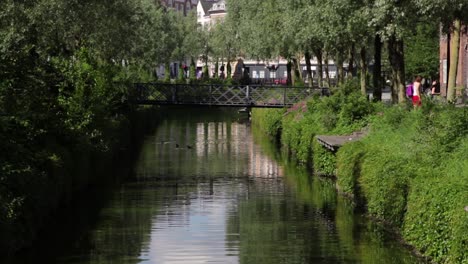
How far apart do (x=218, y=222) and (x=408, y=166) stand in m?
6.57

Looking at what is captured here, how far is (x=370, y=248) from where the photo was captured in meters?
24.9

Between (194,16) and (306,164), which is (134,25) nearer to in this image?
(306,164)

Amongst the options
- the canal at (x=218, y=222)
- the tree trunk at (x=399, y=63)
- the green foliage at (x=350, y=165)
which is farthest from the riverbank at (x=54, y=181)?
the tree trunk at (x=399, y=63)

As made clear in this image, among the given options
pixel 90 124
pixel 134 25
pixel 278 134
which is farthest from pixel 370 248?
pixel 134 25

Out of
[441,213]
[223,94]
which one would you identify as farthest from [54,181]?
[223,94]

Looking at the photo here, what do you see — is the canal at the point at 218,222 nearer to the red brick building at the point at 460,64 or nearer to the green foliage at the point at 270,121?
the green foliage at the point at 270,121

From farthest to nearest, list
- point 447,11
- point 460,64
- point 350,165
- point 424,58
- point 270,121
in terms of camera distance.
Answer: point 424,58 < point 460,64 < point 270,121 < point 447,11 < point 350,165

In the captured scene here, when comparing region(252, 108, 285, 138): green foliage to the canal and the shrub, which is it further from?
the shrub

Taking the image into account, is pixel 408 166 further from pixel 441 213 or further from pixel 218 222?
pixel 218 222

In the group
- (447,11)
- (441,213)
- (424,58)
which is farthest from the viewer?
(424,58)

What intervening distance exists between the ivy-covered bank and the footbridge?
14.9 metres

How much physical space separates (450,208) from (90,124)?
748 inches

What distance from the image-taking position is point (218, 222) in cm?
2955

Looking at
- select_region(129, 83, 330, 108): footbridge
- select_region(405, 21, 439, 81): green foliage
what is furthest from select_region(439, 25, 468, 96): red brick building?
select_region(405, 21, 439, 81): green foliage
